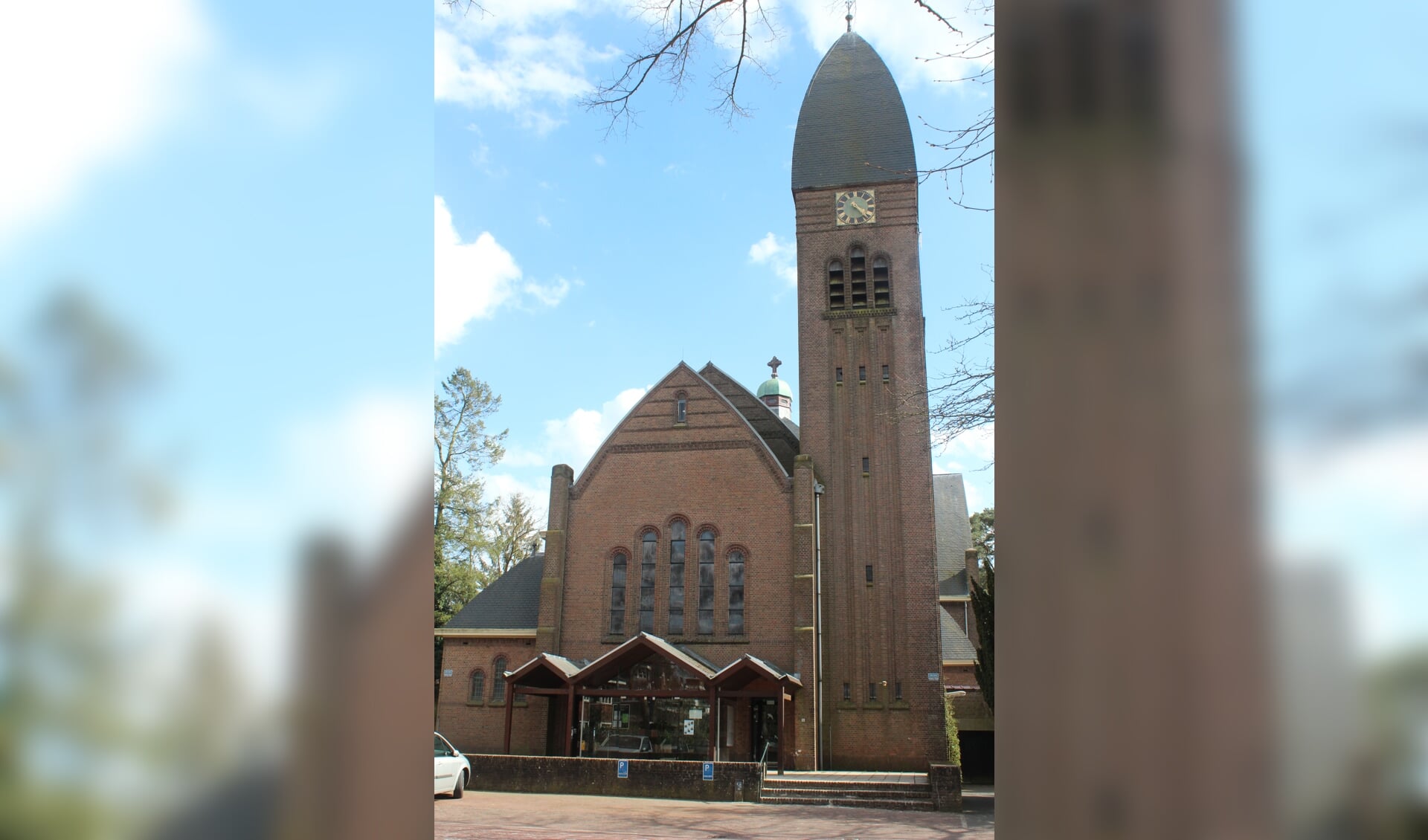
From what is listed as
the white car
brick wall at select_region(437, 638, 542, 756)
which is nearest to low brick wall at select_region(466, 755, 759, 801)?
the white car

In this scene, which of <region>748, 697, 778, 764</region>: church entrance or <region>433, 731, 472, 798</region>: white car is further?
<region>748, 697, 778, 764</region>: church entrance

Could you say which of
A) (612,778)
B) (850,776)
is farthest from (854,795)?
(612,778)

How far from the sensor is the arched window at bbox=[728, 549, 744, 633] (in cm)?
2497

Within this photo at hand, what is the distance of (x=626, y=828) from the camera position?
44.3ft

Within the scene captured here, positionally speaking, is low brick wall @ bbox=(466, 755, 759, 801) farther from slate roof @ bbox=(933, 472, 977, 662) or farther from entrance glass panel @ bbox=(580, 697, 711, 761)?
slate roof @ bbox=(933, 472, 977, 662)

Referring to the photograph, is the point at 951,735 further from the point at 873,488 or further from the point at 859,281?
the point at 859,281

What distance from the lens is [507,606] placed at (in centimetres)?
2770

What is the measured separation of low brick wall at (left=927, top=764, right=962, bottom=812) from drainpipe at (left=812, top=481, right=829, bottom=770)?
5.38 metres

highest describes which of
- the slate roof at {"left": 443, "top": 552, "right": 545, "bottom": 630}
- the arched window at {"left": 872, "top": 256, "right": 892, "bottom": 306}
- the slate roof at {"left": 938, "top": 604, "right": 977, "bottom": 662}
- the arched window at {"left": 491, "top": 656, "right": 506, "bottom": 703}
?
the arched window at {"left": 872, "top": 256, "right": 892, "bottom": 306}

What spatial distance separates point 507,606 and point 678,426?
24.4 feet
